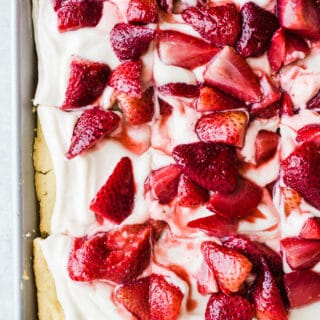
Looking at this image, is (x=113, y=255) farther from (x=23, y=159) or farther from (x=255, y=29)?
(x=255, y=29)

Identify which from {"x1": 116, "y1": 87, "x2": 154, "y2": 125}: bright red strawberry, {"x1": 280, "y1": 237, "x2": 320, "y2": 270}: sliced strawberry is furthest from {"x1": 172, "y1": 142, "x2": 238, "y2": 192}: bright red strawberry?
{"x1": 280, "y1": 237, "x2": 320, "y2": 270}: sliced strawberry

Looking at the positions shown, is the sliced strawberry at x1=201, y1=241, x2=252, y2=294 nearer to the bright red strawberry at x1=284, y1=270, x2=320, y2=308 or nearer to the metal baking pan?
the bright red strawberry at x1=284, y1=270, x2=320, y2=308

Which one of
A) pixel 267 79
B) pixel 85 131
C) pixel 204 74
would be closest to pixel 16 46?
pixel 85 131

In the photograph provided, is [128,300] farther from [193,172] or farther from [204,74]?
[204,74]

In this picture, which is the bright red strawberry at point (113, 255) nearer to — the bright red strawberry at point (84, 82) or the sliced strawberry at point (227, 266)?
the sliced strawberry at point (227, 266)

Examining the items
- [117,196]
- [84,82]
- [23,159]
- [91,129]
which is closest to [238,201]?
[117,196]

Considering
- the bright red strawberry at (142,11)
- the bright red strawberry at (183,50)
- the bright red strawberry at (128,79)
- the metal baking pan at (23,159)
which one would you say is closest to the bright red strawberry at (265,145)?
the bright red strawberry at (183,50)
